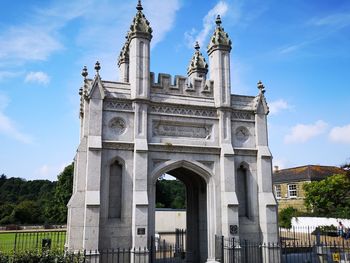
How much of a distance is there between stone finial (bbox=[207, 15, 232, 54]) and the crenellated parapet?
190cm

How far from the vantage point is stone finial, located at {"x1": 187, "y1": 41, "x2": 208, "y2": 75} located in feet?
65.9

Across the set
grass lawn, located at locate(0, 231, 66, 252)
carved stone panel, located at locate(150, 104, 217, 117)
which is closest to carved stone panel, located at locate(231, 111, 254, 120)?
carved stone panel, located at locate(150, 104, 217, 117)

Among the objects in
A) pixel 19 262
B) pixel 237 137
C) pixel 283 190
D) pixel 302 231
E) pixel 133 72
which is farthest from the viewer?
pixel 283 190

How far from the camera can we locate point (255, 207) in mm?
16547

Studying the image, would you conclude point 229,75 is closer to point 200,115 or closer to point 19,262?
point 200,115

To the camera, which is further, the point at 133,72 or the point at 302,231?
the point at 302,231

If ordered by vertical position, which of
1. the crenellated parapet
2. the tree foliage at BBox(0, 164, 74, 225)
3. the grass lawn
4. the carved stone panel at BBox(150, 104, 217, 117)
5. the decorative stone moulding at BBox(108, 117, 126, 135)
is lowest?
the grass lawn

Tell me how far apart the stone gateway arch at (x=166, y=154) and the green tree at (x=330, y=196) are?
2280cm

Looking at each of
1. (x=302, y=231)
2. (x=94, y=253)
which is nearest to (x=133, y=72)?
(x=94, y=253)

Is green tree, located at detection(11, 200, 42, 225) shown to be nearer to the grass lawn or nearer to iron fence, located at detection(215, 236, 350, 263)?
the grass lawn

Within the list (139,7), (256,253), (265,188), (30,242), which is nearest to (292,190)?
(265,188)

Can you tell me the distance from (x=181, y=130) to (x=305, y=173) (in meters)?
33.6

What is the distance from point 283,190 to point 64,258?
1613 inches

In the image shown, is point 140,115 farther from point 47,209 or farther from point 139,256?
point 47,209
